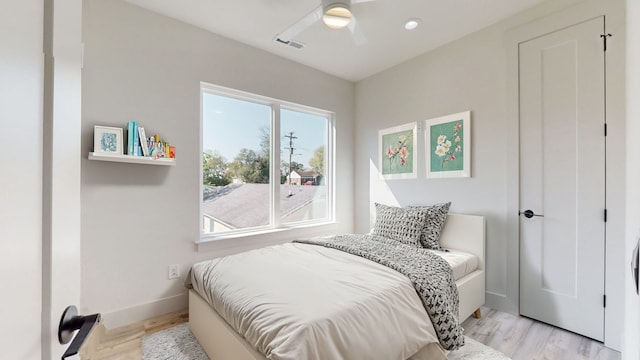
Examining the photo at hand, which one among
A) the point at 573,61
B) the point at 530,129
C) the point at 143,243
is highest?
the point at 573,61

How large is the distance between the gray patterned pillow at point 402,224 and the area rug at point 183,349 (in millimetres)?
894

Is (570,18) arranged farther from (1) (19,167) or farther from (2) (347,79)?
(1) (19,167)

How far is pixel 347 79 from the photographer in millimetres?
3938

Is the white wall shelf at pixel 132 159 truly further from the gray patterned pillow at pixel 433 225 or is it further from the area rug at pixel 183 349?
the gray patterned pillow at pixel 433 225

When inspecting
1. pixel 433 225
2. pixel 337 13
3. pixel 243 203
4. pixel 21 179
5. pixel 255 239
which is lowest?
pixel 255 239

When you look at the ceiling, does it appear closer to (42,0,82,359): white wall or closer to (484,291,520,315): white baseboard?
(42,0,82,359): white wall

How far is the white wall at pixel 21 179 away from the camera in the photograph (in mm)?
307

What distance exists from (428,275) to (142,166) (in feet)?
8.15

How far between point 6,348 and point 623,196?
3.01 metres

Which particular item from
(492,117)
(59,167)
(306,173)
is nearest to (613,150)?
(492,117)

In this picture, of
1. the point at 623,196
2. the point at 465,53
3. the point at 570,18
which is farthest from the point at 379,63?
the point at 623,196

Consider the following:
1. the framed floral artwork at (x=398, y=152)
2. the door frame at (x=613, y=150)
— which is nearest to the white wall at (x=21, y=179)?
the door frame at (x=613, y=150)

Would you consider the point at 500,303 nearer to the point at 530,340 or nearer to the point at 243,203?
the point at 530,340

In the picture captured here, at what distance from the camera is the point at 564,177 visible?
219cm
